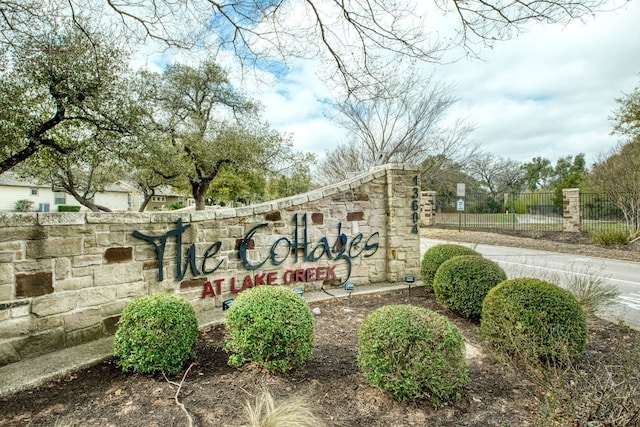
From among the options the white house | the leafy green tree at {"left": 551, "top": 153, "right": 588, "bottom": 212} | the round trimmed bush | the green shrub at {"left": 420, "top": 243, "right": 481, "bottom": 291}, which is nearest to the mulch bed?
the round trimmed bush

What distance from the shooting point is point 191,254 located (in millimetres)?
4383

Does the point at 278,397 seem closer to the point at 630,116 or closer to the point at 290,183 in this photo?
the point at 630,116

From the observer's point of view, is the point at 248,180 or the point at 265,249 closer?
the point at 265,249

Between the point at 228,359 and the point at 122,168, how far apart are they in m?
11.5

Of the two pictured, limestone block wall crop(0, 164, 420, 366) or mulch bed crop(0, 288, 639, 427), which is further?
limestone block wall crop(0, 164, 420, 366)

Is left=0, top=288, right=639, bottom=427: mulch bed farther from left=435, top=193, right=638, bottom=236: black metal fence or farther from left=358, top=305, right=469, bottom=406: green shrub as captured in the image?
left=435, top=193, right=638, bottom=236: black metal fence

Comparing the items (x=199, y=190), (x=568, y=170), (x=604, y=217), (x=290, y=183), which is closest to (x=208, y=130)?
(x=199, y=190)

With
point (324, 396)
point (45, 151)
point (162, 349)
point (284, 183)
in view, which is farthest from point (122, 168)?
point (284, 183)

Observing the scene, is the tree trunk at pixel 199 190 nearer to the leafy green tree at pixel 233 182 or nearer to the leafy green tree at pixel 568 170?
the leafy green tree at pixel 233 182

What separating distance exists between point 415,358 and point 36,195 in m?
41.0

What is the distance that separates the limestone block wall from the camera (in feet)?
10.6

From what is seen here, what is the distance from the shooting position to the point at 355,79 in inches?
238

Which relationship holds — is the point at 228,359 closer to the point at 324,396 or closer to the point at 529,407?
the point at 324,396

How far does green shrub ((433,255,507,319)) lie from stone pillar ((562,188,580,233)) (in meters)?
13.5
